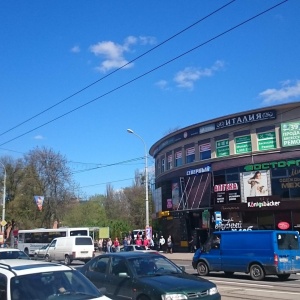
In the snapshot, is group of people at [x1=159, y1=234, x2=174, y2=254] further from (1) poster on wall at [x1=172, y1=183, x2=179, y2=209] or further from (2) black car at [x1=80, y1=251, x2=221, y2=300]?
(2) black car at [x1=80, y1=251, x2=221, y2=300]

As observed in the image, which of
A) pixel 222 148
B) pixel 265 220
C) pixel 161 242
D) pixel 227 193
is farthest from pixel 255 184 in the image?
pixel 161 242

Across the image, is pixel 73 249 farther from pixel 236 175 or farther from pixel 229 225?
pixel 236 175

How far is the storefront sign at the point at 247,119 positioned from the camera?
37219mm

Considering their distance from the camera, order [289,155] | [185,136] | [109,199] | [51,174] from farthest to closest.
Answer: [109,199]
[51,174]
[185,136]
[289,155]

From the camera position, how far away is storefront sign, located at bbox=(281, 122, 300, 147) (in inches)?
1411

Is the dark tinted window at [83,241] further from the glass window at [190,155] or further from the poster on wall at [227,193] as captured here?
the glass window at [190,155]

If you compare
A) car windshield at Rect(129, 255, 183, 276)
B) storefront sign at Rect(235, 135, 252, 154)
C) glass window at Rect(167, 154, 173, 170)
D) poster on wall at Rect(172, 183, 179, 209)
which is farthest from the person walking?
car windshield at Rect(129, 255, 183, 276)

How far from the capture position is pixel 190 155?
44.1m

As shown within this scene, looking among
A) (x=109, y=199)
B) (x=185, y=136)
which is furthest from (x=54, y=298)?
(x=109, y=199)

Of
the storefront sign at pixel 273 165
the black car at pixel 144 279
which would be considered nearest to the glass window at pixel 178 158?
the storefront sign at pixel 273 165

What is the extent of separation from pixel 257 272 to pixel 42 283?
44.9 ft

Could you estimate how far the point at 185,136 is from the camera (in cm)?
4453

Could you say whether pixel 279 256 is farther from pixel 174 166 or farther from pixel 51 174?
pixel 51 174

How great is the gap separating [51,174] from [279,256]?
153ft
